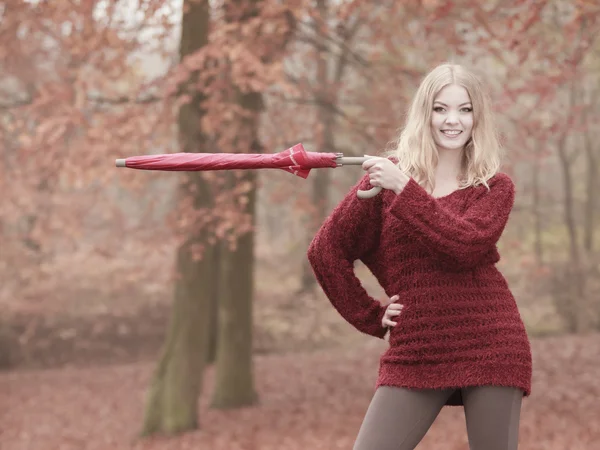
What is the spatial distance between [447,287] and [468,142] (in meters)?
0.56

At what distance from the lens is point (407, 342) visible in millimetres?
3072

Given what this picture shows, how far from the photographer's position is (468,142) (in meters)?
3.20

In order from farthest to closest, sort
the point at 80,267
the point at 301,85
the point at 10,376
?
1. the point at 80,267
2. the point at 10,376
3. the point at 301,85

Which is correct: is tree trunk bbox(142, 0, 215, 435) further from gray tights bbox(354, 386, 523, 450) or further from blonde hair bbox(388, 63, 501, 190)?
gray tights bbox(354, 386, 523, 450)

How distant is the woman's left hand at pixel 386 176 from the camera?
2.88 metres

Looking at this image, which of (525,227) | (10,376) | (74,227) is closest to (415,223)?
(74,227)

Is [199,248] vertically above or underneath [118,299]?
above

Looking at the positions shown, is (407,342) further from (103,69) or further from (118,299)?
(118,299)

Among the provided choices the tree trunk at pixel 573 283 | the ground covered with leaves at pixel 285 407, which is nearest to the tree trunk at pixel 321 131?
the ground covered with leaves at pixel 285 407

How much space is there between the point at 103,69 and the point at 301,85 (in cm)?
267

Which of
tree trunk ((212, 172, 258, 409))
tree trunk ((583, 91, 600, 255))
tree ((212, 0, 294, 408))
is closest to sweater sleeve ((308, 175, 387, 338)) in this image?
tree ((212, 0, 294, 408))

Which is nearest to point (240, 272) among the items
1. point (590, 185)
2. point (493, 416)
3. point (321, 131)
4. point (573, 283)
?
point (321, 131)

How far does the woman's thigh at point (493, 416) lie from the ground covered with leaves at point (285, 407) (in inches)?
173

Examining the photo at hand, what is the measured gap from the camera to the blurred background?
7.95 meters
